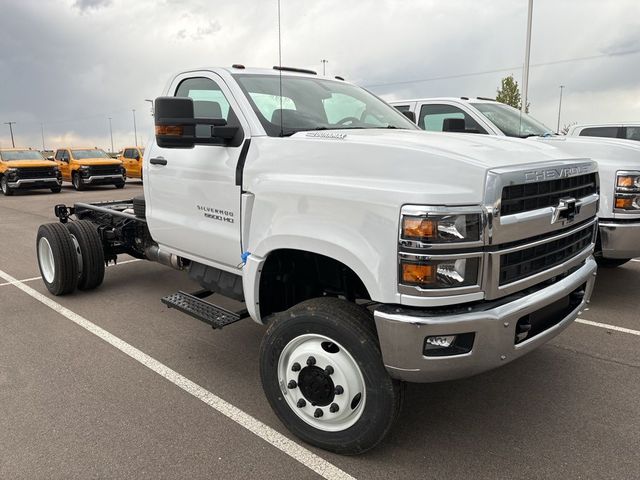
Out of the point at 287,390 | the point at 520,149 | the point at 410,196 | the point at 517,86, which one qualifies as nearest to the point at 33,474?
the point at 287,390

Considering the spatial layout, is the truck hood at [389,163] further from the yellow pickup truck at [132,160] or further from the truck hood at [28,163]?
the yellow pickup truck at [132,160]

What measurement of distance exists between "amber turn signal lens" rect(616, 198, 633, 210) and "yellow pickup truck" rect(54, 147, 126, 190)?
20.8m

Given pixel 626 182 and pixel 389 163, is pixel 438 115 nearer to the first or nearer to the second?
pixel 626 182

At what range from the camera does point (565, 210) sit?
9.36ft

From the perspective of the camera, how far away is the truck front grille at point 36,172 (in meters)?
20.6

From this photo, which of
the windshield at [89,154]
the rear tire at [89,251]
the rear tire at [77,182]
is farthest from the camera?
the windshield at [89,154]

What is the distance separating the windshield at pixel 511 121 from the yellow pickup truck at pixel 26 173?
19.2 meters

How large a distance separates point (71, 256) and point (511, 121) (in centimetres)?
581

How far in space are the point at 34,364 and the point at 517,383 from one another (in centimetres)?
372

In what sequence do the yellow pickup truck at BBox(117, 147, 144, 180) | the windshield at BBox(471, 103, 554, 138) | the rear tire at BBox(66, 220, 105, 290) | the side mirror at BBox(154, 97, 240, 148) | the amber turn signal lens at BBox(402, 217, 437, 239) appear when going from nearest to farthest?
the amber turn signal lens at BBox(402, 217, 437, 239) < the side mirror at BBox(154, 97, 240, 148) < the rear tire at BBox(66, 220, 105, 290) < the windshield at BBox(471, 103, 554, 138) < the yellow pickup truck at BBox(117, 147, 144, 180)

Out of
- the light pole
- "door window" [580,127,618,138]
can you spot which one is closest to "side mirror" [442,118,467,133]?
"door window" [580,127,618,138]

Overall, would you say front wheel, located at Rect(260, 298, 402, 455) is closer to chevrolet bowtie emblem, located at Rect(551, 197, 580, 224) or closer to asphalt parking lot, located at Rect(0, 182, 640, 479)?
asphalt parking lot, located at Rect(0, 182, 640, 479)

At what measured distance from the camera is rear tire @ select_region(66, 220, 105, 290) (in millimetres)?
5781

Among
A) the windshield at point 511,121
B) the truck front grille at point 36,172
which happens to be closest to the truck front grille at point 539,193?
the windshield at point 511,121
